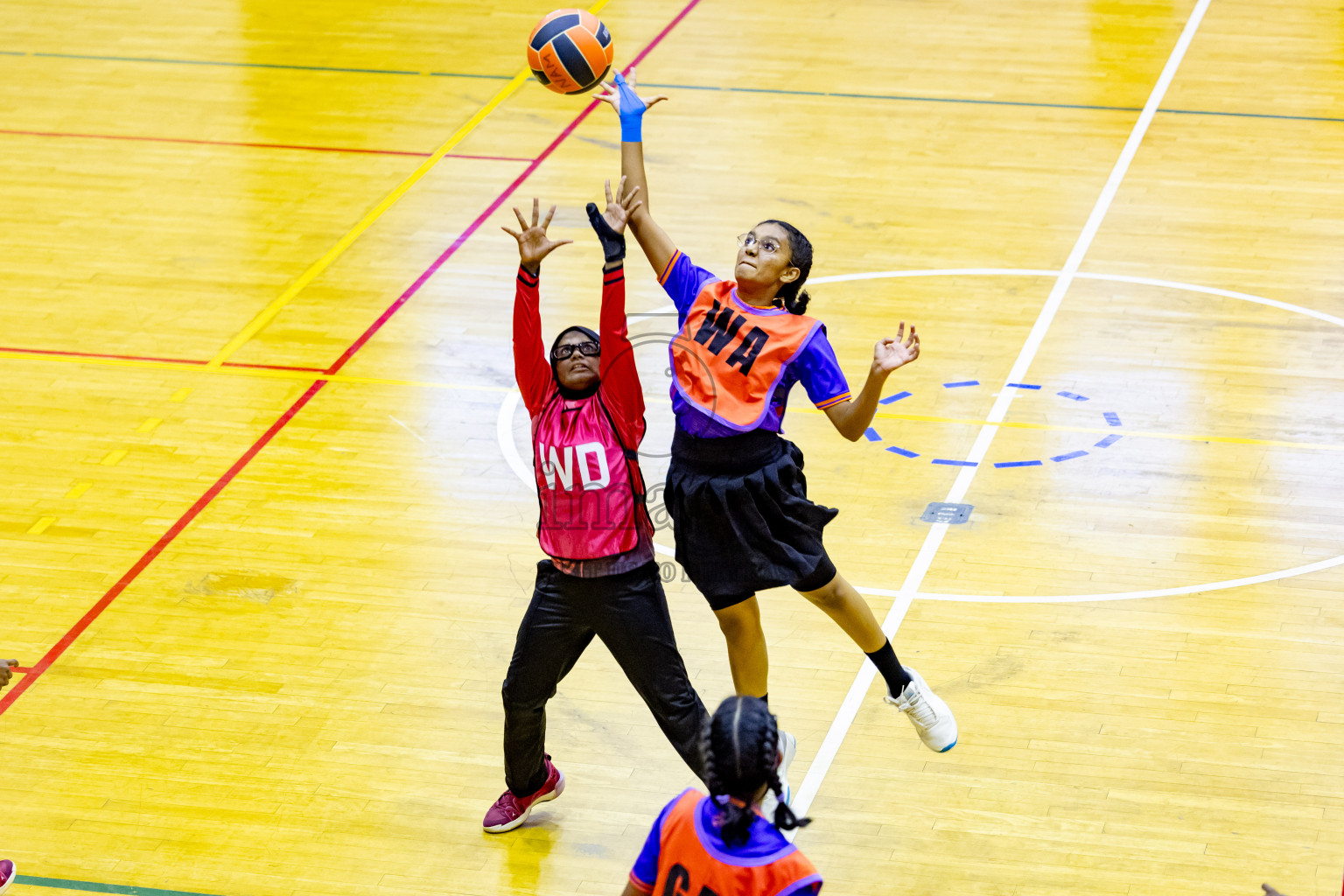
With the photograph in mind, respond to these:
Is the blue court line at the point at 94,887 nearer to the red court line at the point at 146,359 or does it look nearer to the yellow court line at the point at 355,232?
the red court line at the point at 146,359

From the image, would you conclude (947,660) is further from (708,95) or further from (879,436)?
(708,95)

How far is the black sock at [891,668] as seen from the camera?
5520 mm

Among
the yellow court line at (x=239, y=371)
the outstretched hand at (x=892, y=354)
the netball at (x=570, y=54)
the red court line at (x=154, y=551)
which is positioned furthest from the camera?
the yellow court line at (x=239, y=371)

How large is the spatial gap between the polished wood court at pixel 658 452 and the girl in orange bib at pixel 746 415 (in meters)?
1.05

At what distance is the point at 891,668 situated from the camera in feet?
18.2

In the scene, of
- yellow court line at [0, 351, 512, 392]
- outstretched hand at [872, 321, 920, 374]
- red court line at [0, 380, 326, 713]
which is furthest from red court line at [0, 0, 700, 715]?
outstretched hand at [872, 321, 920, 374]

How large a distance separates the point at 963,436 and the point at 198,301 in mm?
4911

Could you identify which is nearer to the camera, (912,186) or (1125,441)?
(1125,441)

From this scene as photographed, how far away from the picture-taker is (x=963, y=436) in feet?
27.5

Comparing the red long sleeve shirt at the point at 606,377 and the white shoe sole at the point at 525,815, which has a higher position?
the red long sleeve shirt at the point at 606,377

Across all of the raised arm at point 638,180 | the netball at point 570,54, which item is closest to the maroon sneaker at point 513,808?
the raised arm at point 638,180

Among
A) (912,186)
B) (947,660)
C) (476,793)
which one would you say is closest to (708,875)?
(476,793)

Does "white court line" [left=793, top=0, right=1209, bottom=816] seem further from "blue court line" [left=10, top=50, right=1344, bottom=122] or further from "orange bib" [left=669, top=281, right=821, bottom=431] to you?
"orange bib" [left=669, top=281, right=821, bottom=431]

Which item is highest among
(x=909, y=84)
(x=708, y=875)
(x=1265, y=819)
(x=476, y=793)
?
(x=708, y=875)
